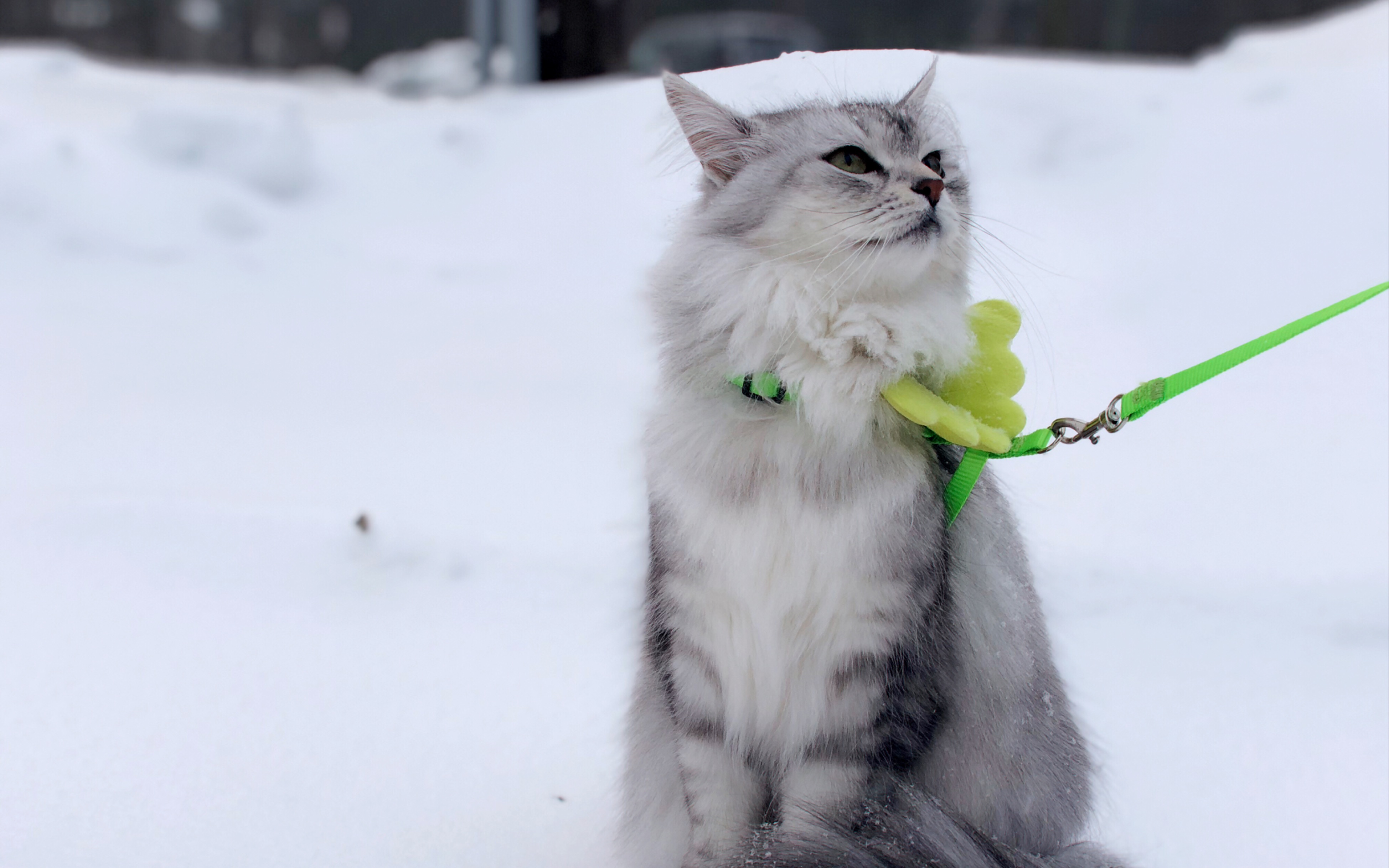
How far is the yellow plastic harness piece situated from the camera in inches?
40.7

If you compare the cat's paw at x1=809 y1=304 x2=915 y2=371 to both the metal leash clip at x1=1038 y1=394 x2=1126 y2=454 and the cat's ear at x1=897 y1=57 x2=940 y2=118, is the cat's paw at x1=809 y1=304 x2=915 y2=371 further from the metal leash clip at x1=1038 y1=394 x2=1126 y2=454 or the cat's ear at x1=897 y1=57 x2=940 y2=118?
the cat's ear at x1=897 y1=57 x2=940 y2=118

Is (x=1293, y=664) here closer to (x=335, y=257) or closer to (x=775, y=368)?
(x=775, y=368)

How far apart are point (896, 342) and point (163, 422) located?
2045 mm

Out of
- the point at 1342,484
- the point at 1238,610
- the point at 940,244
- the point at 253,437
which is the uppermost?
the point at 940,244

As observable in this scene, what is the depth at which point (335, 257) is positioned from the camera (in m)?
3.21

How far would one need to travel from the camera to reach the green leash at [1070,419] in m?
→ 1.09

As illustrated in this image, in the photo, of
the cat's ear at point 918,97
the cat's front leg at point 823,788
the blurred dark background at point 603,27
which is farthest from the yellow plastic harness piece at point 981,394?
the blurred dark background at point 603,27

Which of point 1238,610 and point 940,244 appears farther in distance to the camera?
point 1238,610

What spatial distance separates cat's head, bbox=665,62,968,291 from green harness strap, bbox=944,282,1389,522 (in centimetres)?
22

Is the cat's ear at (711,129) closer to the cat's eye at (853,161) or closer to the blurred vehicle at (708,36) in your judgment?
the cat's eye at (853,161)

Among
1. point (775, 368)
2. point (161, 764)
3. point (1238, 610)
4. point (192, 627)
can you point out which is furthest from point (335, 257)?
point (1238, 610)

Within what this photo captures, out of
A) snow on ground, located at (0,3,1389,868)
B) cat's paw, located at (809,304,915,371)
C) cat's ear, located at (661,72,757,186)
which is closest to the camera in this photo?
cat's paw, located at (809,304,915,371)

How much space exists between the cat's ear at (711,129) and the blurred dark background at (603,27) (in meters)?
0.45

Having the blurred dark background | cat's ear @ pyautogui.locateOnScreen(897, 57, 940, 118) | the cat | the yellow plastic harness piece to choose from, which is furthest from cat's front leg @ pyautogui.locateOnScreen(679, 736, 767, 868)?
the blurred dark background
